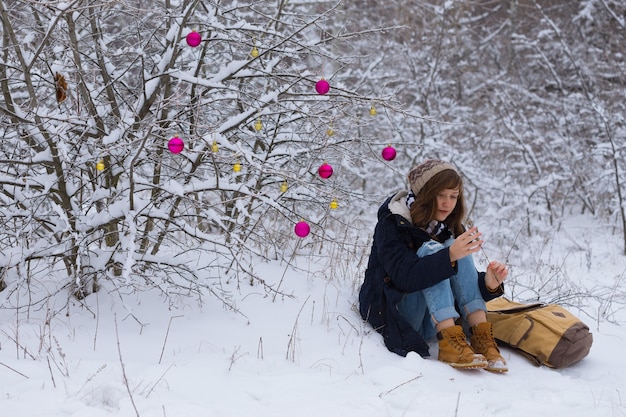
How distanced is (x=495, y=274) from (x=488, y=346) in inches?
13.7

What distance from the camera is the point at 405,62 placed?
386 inches

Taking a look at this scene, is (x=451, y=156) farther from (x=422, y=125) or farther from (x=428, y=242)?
(x=428, y=242)

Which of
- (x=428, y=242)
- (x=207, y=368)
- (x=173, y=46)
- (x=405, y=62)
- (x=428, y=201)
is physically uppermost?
(x=405, y=62)

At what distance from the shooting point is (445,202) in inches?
119

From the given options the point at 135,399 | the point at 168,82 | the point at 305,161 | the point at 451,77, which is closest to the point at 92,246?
the point at 168,82

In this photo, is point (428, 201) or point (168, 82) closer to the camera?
point (428, 201)

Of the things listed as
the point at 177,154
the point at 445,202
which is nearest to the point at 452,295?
the point at 445,202

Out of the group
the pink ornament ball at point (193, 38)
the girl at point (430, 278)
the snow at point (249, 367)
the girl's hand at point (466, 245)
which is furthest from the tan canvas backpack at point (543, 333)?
the pink ornament ball at point (193, 38)

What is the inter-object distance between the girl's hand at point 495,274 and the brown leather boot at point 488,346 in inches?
7.7

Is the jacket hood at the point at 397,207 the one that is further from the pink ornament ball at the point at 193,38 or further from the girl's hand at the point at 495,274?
the pink ornament ball at the point at 193,38

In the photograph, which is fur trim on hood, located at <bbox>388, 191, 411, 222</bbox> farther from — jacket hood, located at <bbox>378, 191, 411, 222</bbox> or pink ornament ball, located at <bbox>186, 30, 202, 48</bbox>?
pink ornament ball, located at <bbox>186, 30, 202, 48</bbox>

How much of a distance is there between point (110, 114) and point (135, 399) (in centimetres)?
184

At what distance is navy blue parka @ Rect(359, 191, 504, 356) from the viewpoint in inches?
111

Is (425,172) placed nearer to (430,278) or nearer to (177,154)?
(430,278)
